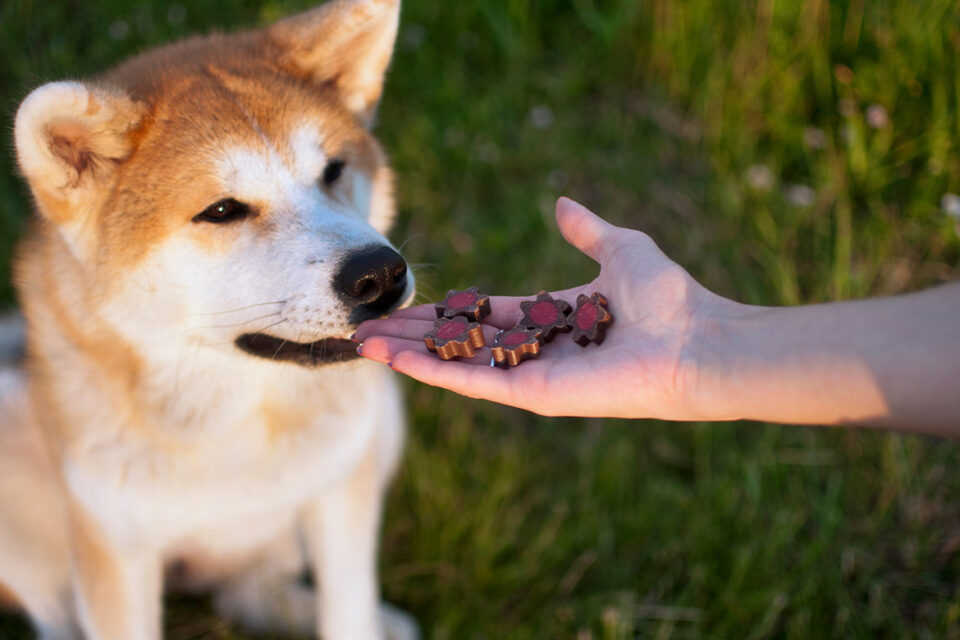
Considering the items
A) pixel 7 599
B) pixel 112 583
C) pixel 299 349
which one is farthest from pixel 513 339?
pixel 7 599

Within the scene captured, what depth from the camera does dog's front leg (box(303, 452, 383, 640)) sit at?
2.24 meters

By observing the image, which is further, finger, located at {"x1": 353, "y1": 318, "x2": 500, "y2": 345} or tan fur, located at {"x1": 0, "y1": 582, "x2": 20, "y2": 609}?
tan fur, located at {"x1": 0, "y1": 582, "x2": 20, "y2": 609}

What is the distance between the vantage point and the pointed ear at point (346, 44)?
211cm

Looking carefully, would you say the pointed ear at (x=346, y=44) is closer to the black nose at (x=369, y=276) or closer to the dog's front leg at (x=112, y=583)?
the black nose at (x=369, y=276)

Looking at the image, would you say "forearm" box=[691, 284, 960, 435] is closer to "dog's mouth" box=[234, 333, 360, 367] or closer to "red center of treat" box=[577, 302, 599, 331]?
"red center of treat" box=[577, 302, 599, 331]

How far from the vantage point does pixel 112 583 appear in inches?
79.7

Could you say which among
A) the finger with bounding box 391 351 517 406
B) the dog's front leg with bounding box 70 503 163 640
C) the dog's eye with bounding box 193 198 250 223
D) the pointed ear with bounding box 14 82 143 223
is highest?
the pointed ear with bounding box 14 82 143 223

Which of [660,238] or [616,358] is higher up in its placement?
[660,238]

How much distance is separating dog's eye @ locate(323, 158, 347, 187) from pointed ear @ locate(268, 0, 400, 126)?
0.83ft

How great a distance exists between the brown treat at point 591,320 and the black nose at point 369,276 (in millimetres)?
399

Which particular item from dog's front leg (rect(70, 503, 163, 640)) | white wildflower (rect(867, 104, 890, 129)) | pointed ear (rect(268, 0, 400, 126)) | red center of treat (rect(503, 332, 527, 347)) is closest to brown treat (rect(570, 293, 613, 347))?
red center of treat (rect(503, 332, 527, 347))

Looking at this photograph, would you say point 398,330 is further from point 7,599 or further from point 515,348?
point 7,599

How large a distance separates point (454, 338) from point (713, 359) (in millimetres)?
528

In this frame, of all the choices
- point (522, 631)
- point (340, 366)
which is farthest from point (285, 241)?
point (522, 631)
